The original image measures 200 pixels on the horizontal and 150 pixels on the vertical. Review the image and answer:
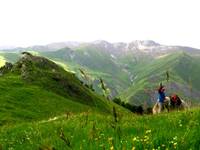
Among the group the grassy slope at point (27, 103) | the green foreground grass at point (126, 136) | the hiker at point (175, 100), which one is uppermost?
the green foreground grass at point (126, 136)

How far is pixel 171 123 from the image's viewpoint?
11453 millimetres

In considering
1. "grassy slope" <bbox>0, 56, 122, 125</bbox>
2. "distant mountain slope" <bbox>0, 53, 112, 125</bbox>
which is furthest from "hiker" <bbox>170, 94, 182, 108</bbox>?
"distant mountain slope" <bbox>0, 53, 112, 125</bbox>

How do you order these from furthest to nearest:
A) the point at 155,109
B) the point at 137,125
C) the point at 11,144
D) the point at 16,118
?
1. the point at 16,118
2. the point at 155,109
3. the point at 11,144
4. the point at 137,125

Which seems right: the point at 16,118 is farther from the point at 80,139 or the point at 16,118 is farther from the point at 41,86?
the point at 80,139

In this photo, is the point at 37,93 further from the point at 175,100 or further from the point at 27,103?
the point at 175,100

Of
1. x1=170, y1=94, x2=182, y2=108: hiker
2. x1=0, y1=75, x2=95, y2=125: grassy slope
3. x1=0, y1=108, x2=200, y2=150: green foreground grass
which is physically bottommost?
x1=0, y1=75, x2=95, y2=125: grassy slope

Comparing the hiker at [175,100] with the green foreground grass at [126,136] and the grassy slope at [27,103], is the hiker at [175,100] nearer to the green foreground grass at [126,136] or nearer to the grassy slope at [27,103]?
the green foreground grass at [126,136]

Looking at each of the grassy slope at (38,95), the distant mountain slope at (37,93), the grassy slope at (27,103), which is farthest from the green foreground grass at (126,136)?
the grassy slope at (27,103)

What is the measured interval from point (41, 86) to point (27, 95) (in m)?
11.0

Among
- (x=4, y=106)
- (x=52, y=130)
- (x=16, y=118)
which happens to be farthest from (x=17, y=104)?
(x=52, y=130)

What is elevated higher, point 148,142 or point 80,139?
point 148,142

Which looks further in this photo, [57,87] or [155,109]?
[57,87]

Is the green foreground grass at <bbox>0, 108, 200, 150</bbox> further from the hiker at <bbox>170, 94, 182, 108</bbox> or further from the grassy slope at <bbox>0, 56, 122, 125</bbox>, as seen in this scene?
the grassy slope at <bbox>0, 56, 122, 125</bbox>

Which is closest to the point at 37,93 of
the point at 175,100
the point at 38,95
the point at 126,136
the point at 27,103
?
the point at 38,95
